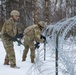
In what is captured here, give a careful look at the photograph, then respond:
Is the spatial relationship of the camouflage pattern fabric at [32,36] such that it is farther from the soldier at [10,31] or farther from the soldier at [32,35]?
the soldier at [10,31]

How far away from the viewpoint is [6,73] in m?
7.23

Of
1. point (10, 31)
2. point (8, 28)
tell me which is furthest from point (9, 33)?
point (8, 28)

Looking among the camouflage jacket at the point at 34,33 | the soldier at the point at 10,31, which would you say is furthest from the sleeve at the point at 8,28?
the camouflage jacket at the point at 34,33

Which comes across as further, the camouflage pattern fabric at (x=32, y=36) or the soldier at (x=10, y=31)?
the camouflage pattern fabric at (x=32, y=36)

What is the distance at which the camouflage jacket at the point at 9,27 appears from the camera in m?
7.65

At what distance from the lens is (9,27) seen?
765 centimetres

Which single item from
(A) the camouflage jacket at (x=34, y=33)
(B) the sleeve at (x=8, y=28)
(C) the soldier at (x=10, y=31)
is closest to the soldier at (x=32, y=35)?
(A) the camouflage jacket at (x=34, y=33)

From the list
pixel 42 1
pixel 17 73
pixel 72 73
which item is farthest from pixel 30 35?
pixel 42 1

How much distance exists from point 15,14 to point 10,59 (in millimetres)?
1248

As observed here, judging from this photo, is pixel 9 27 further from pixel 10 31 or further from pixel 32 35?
pixel 32 35

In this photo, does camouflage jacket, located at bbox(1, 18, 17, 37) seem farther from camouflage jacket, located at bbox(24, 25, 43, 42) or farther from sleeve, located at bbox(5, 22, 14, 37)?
camouflage jacket, located at bbox(24, 25, 43, 42)

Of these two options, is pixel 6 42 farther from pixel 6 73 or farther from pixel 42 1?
pixel 42 1

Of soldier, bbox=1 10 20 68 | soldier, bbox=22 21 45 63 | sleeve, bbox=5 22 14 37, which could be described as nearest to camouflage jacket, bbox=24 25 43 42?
soldier, bbox=22 21 45 63

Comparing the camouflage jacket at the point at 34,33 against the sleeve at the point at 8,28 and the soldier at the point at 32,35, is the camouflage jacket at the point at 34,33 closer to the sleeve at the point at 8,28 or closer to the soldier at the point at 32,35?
the soldier at the point at 32,35
